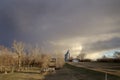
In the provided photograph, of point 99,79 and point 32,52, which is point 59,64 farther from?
point 99,79

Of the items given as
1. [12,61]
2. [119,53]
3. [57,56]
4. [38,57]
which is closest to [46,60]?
[38,57]

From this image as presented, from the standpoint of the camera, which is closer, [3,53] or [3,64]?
[3,64]

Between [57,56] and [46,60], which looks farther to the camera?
[57,56]

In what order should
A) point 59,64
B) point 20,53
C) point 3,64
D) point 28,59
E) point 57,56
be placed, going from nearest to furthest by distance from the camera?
point 3,64 < point 20,53 < point 28,59 < point 59,64 < point 57,56

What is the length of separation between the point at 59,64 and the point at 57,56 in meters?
14.8

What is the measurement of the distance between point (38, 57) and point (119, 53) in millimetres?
53658

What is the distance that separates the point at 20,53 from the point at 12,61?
16.5ft

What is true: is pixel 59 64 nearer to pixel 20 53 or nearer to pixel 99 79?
pixel 20 53

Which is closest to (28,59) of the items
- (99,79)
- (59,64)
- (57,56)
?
(59,64)

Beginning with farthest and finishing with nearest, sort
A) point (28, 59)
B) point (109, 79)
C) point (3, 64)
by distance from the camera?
point (28, 59) < point (3, 64) < point (109, 79)

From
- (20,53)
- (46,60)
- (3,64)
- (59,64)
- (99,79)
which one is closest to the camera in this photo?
(99,79)

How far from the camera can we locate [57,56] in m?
129

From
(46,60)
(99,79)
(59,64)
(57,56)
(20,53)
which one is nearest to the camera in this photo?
(99,79)

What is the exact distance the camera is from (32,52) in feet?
359
